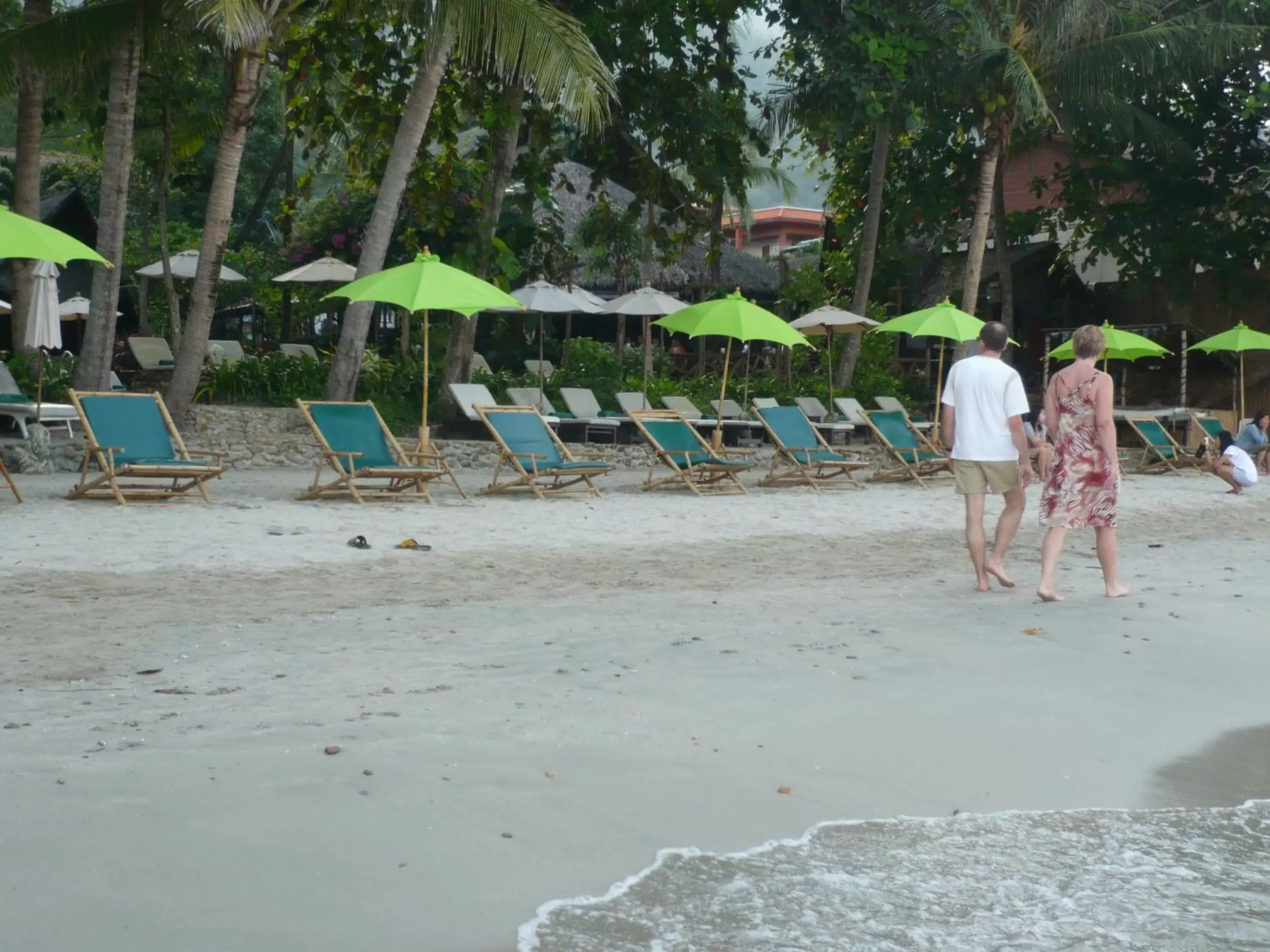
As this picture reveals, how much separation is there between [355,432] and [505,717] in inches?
285

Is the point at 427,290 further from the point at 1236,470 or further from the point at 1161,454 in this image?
the point at 1161,454

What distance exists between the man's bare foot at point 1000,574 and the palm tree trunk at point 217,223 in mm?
8516

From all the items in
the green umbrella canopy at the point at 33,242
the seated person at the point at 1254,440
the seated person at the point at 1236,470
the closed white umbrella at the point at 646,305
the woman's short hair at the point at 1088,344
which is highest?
Result: the closed white umbrella at the point at 646,305

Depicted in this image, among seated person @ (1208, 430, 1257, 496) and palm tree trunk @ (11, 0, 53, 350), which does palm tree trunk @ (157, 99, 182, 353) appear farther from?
seated person @ (1208, 430, 1257, 496)

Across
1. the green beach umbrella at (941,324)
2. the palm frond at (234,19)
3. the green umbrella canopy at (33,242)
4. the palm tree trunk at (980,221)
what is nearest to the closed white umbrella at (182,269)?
the palm frond at (234,19)

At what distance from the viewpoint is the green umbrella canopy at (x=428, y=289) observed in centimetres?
1095

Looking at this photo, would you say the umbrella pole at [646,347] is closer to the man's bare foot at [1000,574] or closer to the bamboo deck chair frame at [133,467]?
the bamboo deck chair frame at [133,467]

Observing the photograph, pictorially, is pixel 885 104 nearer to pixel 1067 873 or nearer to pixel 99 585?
pixel 99 585

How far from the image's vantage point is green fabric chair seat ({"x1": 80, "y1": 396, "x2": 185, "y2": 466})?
10.4 meters

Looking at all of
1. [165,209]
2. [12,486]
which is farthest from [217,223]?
[165,209]

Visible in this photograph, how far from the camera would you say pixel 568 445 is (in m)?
16.7

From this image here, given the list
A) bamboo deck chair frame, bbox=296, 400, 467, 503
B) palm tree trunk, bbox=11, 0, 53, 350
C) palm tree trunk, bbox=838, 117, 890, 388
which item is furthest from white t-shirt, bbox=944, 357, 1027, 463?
palm tree trunk, bbox=838, 117, 890, 388

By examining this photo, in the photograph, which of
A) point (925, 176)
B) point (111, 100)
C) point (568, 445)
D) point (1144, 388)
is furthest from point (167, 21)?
point (1144, 388)

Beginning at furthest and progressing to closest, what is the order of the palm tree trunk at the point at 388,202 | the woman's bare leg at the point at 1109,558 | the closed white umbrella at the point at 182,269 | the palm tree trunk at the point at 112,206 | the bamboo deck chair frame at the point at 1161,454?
the closed white umbrella at the point at 182,269 → the bamboo deck chair frame at the point at 1161,454 → the palm tree trunk at the point at 388,202 → the palm tree trunk at the point at 112,206 → the woman's bare leg at the point at 1109,558
